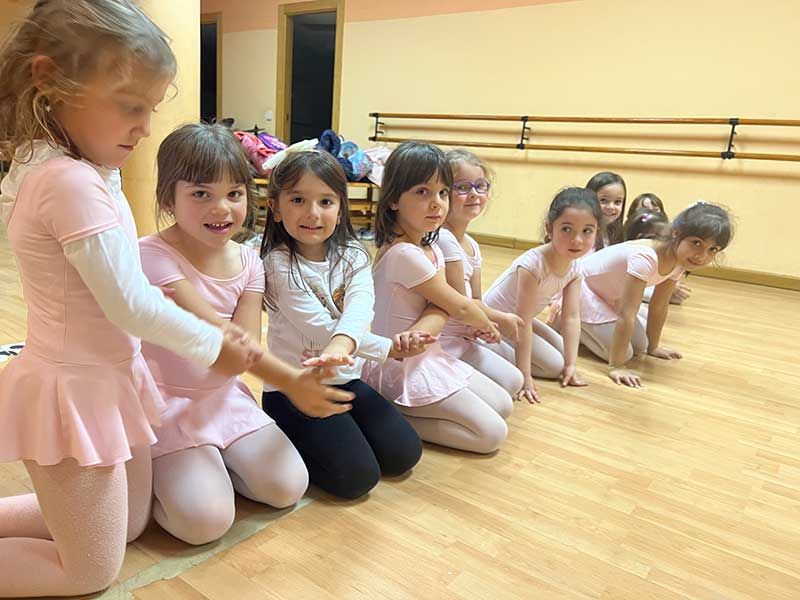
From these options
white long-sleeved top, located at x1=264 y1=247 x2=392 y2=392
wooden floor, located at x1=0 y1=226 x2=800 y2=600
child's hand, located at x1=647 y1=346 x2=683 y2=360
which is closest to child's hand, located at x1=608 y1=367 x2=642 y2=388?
wooden floor, located at x1=0 y1=226 x2=800 y2=600

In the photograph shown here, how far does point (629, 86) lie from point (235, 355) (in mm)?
3844

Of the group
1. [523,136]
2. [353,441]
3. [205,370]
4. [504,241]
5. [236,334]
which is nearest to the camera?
[236,334]

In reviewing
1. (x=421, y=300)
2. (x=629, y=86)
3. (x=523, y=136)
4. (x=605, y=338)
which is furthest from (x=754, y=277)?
(x=421, y=300)

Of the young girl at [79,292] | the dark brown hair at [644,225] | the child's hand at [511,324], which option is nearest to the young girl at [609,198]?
the dark brown hair at [644,225]

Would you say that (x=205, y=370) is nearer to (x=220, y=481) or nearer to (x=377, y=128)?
(x=220, y=481)

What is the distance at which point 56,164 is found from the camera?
682mm

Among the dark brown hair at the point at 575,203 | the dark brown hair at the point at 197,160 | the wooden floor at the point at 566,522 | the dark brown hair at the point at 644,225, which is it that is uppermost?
the dark brown hair at the point at 197,160

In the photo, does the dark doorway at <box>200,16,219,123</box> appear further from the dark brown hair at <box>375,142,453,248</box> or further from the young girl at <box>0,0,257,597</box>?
the young girl at <box>0,0,257,597</box>

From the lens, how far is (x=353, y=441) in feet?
3.72

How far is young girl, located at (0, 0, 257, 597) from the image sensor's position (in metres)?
0.67

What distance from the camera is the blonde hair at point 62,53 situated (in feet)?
2.17

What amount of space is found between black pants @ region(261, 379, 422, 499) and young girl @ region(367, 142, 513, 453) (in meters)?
0.10

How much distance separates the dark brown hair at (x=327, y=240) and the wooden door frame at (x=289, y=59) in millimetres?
4602

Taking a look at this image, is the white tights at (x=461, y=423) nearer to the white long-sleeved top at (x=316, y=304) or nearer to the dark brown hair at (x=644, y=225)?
the white long-sleeved top at (x=316, y=304)
